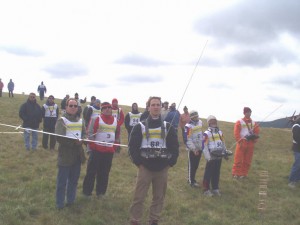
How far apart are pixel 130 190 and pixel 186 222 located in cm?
242

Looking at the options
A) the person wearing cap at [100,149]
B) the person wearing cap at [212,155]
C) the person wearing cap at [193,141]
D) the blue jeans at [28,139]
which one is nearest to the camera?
the person wearing cap at [100,149]

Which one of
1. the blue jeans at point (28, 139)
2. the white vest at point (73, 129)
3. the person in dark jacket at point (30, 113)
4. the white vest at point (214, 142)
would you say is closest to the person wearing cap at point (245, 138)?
the white vest at point (214, 142)

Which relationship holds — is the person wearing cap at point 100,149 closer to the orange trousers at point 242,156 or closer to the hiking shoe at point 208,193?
the hiking shoe at point 208,193

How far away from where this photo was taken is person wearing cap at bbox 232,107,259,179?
12.1 m

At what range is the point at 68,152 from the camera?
300 inches

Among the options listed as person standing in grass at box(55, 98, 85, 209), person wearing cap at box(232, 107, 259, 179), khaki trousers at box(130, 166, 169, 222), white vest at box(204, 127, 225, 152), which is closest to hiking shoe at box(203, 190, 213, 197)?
white vest at box(204, 127, 225, 152)

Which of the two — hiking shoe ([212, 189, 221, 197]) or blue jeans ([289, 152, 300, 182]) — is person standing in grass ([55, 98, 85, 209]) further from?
blue jeans ([289, 152, 300, 182])

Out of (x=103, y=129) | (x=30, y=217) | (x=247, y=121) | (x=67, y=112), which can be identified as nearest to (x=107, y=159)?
(x=103, y=129)

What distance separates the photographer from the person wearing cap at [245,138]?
1212 centimetres

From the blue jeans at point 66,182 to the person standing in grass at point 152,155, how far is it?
167 cm

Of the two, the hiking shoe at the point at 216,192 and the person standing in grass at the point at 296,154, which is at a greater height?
the person standing in grass at the point at 296,154

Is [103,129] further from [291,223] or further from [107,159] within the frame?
[291,223]

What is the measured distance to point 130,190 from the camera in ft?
32.5

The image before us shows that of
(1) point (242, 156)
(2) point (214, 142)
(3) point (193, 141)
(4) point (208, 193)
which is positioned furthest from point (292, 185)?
(3) point (193, 141)
